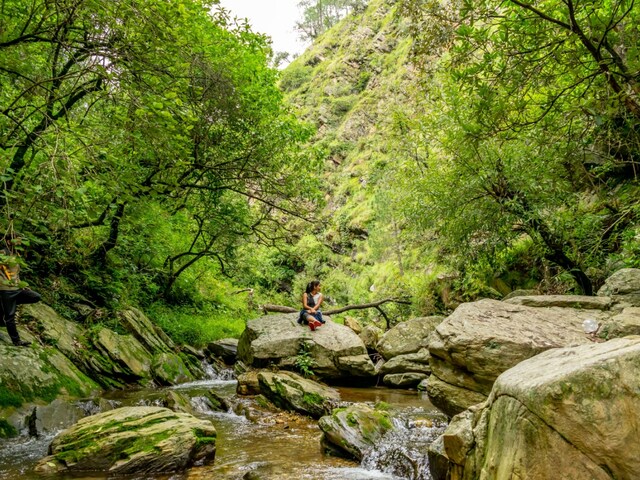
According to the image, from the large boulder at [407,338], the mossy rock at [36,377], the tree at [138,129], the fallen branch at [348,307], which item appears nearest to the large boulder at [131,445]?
the mossy rock at [36,377]

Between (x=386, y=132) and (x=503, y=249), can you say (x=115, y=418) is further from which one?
(x=386, y=132)

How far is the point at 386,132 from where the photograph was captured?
131 ft

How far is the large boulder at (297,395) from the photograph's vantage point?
905 cm

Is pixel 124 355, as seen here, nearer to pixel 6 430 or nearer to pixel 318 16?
pixel 6 430

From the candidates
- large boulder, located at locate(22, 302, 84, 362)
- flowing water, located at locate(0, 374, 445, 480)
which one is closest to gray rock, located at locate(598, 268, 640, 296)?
flowing water, located at locate(0, 374, 445, 480)

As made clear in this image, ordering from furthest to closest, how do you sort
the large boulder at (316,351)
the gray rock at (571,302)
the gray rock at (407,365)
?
the gray rock at (407,365)
the large boulder at (316,351)
the gray rock at (571,302)

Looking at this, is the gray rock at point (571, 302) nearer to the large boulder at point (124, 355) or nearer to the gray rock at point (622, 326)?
the gray rock at point (622, 326)

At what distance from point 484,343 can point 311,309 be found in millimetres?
7185

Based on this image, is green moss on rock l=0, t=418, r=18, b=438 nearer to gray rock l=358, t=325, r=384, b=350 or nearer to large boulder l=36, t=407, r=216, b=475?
large boulder l=36, t=407, r=216, b=475

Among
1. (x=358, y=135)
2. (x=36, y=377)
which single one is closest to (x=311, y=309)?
(x=36, y=377)

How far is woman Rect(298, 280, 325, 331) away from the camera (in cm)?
1312

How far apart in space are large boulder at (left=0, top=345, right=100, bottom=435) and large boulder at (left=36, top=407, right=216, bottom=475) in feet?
4.94

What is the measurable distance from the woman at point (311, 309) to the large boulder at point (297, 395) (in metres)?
3.05

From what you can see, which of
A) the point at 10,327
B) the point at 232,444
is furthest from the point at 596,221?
the point at 10,327
